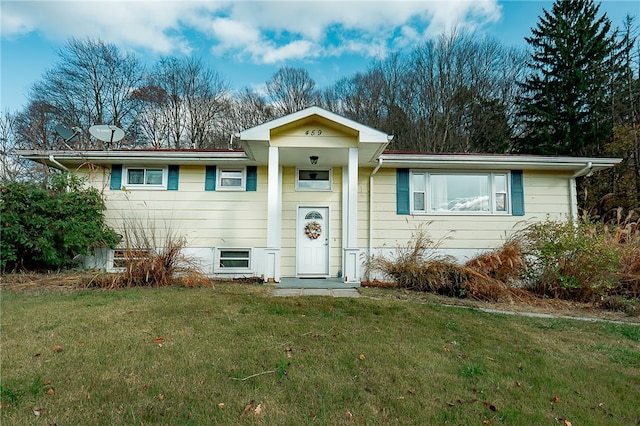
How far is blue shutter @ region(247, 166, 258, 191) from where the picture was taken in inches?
342

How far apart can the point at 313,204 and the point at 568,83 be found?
15023mm

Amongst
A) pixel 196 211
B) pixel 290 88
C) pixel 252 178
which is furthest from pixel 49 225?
pixel 290 88

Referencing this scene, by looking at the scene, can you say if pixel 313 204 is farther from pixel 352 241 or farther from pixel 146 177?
pixel 146 177

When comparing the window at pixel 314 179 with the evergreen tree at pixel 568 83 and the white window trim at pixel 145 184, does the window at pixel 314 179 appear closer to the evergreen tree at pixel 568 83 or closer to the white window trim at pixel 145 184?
A: the white window trim at pixel 145 184

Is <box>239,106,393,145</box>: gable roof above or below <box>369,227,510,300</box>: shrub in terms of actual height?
above

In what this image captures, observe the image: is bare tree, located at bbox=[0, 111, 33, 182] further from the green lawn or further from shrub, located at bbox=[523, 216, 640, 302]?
shrub, located at bbox=[523, 216, 640, 302]

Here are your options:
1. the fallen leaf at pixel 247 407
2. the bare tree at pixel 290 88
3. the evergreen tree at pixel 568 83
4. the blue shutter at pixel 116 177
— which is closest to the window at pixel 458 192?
the fallen leaf at pixel 247 407

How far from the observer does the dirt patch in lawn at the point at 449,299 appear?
5.62 meters

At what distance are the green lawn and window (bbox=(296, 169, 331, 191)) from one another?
454 centimetres

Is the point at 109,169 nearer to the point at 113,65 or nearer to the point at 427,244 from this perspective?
the point at 427,244

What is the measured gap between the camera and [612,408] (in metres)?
2.42

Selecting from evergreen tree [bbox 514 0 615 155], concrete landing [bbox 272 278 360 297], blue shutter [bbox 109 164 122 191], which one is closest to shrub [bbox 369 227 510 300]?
concrete landing [bbox 272 278 360 297]

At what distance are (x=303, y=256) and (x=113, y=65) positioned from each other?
1729 cm

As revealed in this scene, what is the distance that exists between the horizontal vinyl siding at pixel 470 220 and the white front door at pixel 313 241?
108cm
